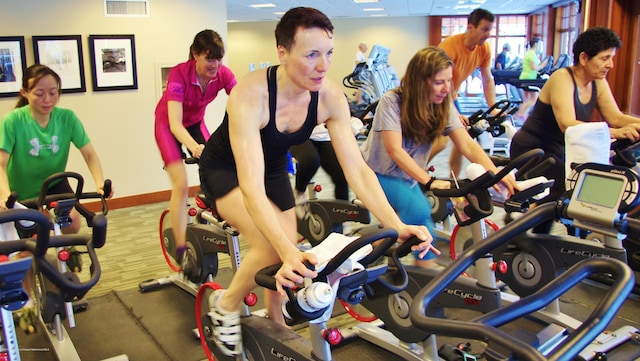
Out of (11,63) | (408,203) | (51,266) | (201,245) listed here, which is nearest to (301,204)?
(201,245)

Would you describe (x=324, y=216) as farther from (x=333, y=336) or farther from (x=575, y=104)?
(x=333, y=336)

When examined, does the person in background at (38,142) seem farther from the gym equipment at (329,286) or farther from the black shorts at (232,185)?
the gym equipment at (329,286)

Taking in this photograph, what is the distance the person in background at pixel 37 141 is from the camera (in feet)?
10.7

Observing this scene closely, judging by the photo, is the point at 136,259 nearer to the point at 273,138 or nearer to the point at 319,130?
the point at 319,130

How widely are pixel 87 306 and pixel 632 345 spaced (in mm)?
3077

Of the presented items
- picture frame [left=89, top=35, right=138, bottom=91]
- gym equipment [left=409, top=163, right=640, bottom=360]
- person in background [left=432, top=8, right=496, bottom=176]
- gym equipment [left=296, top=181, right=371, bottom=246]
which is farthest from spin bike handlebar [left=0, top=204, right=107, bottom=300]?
picture frame [left=89, top=35, right=138, bottom=91]

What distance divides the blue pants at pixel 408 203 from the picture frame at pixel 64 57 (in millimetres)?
3826

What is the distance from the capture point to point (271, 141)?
90.7 inches

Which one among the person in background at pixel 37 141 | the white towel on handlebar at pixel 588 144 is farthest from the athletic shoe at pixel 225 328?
the white towel on handlebar at pixel 588 144

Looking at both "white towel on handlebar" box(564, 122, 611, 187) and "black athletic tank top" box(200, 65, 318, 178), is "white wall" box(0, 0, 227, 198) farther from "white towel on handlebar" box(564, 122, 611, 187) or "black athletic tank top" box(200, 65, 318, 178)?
"white towel on handlebar" box(564, 122, 611, 187)

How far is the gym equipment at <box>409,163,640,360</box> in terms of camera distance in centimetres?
99

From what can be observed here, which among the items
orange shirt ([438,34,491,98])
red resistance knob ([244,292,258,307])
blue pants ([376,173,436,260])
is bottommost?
red resistance knob ([244,292,258,307])

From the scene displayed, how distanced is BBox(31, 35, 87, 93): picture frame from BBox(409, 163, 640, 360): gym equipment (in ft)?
16.6

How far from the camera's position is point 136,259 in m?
4.69
